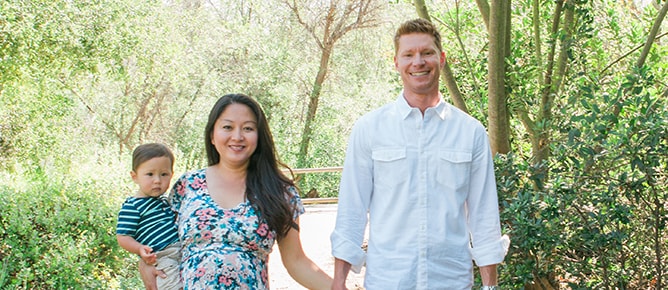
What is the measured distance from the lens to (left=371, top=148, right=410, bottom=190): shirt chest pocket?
2652 mm

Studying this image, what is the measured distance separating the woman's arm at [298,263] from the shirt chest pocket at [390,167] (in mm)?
479

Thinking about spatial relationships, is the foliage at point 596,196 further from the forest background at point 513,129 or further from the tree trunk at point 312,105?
the tree trunk at point 312,105

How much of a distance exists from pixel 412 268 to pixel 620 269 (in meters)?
2.76

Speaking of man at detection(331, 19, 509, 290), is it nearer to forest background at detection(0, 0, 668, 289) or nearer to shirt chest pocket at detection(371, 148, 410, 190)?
shirt chest pocket at detection(371, 148, 410, 190)

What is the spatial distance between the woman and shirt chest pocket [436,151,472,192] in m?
0.62

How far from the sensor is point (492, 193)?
106 inches

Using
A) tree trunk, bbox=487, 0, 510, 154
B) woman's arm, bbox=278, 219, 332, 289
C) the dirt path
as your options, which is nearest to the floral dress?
woman's arm, bbox=278, 219, 332, 289

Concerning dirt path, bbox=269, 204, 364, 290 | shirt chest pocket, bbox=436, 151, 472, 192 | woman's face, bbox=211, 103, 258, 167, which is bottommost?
dirt path, bbox=269, 204, 364, 290

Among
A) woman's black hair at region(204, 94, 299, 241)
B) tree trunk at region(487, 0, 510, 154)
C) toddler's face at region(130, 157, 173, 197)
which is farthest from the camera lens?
tree trunk at region(487, 0, 510, 154)

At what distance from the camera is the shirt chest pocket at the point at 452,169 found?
2.64 meters

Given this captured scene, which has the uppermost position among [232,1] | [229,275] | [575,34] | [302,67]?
[232,1]

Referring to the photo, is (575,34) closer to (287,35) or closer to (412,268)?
(412,268)

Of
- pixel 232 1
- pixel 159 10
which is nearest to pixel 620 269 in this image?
pixel 159 10

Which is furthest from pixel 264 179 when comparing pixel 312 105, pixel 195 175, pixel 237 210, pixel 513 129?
pixel 312 105
